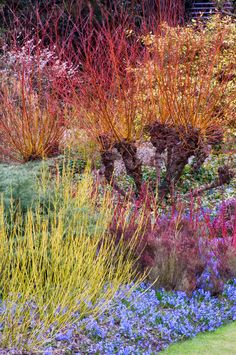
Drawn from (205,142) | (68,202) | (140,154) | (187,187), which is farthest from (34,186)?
(140,154)

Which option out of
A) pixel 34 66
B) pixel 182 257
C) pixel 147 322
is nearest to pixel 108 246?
pixel 147 322

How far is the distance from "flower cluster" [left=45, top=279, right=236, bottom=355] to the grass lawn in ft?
0.22

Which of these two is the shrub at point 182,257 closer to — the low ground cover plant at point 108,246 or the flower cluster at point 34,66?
the low ground cover plant at point 108,246

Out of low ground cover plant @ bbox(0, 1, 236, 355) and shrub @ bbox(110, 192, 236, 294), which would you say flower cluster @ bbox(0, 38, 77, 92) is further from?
shrub @ bbox(110, 192, 236, 294)

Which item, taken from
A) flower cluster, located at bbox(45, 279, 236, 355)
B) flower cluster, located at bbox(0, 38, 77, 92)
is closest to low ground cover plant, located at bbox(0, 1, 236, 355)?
flower cluster, located at bbox(45, 279, 236, 355)

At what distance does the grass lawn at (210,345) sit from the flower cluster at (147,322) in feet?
0.22

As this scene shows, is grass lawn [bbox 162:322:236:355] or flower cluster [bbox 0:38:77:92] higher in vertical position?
flower cluster [bbox 0:38:77:92]

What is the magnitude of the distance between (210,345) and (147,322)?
531 mm

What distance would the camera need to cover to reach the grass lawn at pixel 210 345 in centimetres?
466

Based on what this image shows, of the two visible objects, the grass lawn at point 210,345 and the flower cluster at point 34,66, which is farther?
the flower cluster at point 34,66

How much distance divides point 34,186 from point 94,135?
9.98ft

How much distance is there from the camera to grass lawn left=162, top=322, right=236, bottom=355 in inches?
184

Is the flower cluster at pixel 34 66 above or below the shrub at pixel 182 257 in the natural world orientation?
above

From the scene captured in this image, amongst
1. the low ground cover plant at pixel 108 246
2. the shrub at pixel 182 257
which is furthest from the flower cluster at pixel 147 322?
the shrub at pixel 182 257
